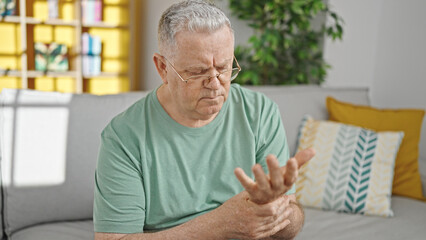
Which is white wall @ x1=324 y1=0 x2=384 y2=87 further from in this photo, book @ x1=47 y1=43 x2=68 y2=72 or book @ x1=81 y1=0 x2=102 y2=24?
book @ x1=47 y1=43 x2=68 y2=72

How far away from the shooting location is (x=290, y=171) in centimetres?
78

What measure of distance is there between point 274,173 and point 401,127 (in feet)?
4.27

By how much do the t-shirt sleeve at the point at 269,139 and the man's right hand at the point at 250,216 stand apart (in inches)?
9.8

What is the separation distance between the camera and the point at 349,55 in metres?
2.75

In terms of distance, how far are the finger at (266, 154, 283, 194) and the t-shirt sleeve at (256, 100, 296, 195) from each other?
39 centimetres

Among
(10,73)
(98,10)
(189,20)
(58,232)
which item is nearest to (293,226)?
(189,20)

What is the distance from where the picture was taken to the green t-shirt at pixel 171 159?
107 centimetres

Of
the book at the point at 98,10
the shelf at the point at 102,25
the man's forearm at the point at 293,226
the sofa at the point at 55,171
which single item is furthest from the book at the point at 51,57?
the man's forearm at the point at 293,226

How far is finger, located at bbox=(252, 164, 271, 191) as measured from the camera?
0.78m

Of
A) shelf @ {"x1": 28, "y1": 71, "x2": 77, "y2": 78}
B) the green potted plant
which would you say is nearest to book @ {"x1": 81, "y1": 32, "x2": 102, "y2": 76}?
shelf @ {"x1": 28, "y1": 71, "x2": 77, "y2": 78}

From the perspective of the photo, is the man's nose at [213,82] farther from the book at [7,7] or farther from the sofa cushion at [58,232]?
the book at [7,7]

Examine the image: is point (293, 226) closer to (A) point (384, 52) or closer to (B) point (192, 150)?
(B) point (192, 150)

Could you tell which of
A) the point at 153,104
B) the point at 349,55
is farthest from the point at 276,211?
the point at 349,55

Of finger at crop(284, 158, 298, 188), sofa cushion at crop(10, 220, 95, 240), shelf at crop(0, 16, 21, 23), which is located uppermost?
shelf at crop(0, 16, 21, 23)
